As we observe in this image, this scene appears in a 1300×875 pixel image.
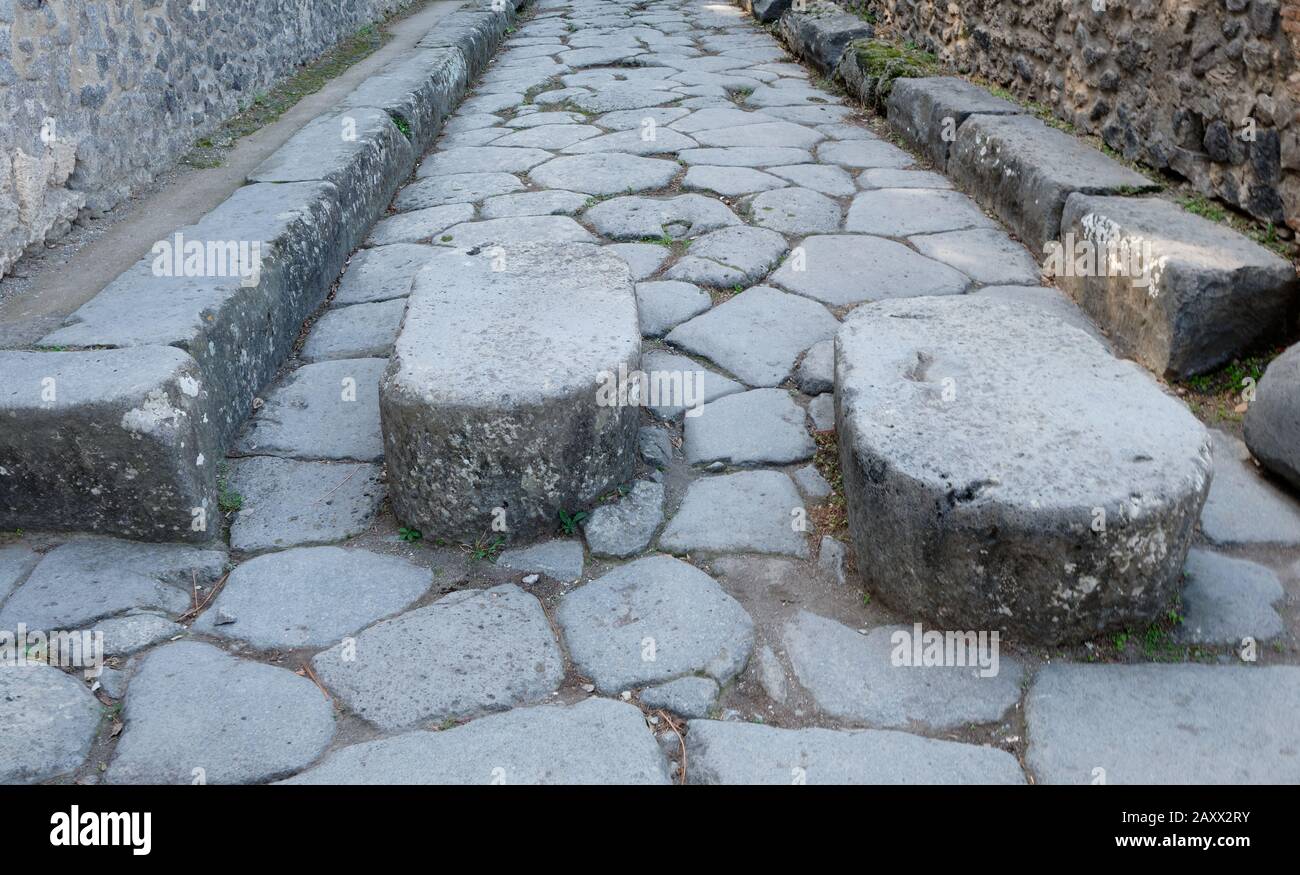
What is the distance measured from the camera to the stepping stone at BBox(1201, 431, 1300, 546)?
2.22 meters

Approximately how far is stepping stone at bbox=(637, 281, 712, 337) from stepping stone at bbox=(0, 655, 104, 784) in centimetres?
180

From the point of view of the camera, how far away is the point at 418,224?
4.14 metres

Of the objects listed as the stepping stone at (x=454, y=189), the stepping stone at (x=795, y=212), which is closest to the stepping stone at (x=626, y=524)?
the stepping stone at (x=795, y=212)

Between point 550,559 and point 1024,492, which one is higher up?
point 1024,492

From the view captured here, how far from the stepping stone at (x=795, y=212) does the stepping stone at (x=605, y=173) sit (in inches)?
19.3

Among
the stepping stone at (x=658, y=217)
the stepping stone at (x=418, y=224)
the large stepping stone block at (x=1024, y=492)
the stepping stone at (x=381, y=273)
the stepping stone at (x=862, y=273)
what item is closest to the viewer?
the large stepping stone block at (x=1024, y=492)

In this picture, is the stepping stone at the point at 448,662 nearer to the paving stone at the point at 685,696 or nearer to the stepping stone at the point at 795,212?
the paving stone at the point at 685,696

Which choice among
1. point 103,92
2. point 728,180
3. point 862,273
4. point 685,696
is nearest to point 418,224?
point 103,92

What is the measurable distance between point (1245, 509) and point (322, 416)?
2239mm

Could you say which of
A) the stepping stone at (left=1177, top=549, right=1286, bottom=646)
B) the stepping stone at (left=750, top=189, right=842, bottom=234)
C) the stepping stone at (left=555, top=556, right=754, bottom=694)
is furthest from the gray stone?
the stepping stone at (left=750, top=189, right=842, bottom=234)

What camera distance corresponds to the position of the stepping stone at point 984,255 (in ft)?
11.4


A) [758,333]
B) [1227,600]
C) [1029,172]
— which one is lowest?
[1227,600]

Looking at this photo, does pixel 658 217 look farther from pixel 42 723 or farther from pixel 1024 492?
pixel 42 723

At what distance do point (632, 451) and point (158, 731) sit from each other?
113 cm
